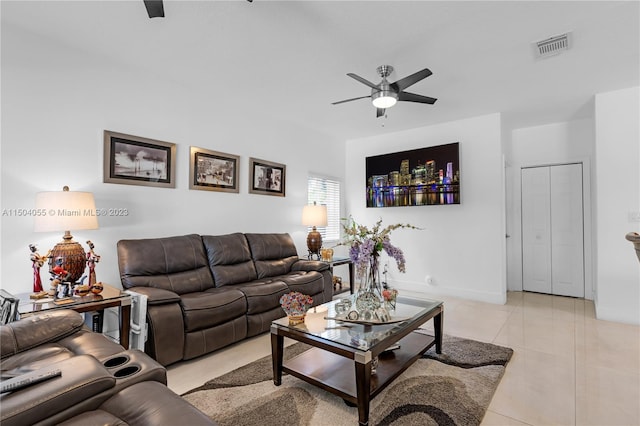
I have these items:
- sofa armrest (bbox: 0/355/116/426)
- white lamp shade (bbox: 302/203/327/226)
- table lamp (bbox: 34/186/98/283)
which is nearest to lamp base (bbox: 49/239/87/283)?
table lamp (bbox: 34/186/98/283)

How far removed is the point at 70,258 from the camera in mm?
2391

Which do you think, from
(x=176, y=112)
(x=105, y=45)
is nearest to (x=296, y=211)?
(x=176, y=112)

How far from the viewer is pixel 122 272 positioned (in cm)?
278

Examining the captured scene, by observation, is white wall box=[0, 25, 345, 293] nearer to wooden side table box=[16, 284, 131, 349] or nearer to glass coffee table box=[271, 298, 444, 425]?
wooden side table box=[16, 284, 131, 349]

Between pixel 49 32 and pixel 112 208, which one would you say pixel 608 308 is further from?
pixel 49 32

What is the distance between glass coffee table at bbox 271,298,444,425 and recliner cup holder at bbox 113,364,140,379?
99cm

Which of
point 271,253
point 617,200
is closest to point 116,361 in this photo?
point 271,253

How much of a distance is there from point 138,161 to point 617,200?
5.31 metres

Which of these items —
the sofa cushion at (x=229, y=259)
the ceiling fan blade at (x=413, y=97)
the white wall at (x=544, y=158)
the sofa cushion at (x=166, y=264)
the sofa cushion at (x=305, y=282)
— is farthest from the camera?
the white wall at (x=544, y=158)

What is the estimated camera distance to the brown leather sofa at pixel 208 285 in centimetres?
250

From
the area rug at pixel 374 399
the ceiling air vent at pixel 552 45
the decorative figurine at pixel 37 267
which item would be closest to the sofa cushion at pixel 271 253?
the area rug at pixel 374 399

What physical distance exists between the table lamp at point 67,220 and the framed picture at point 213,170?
128 cm

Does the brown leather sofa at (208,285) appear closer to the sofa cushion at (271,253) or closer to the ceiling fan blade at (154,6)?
the sofa cushion at (271,253)

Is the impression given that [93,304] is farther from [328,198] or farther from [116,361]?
[328,198]
